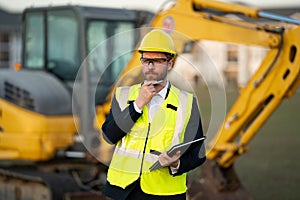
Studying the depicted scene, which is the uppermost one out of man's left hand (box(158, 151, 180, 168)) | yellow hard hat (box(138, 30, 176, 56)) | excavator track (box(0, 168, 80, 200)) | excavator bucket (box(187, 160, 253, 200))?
yellow hard hat (box(138, 30, 176, 56))

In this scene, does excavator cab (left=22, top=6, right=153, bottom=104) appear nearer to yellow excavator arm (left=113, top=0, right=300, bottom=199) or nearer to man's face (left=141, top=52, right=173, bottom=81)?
yellow excavator arm (left=113, top=0, right=300, bottom=199)

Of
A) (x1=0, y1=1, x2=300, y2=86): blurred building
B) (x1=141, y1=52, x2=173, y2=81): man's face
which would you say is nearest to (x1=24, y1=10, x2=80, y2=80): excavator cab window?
(x1=0, y1=1, x2=300, y2=86): blurred building

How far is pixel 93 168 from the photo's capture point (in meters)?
9.98

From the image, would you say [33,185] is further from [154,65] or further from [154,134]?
[154,65]

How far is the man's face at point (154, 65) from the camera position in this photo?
4.84 metres

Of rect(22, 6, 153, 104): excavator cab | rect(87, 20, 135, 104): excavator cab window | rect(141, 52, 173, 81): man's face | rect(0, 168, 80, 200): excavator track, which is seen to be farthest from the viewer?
rect(22, 6, 153, 104): excavator cab

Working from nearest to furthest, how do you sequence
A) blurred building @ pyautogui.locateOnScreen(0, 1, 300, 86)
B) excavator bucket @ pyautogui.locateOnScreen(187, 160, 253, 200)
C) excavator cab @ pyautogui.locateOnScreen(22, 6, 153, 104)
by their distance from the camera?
blurred building @ pyautogui.locateOnScreen(0, 1, 300, 86)
excavator bucket @ pyautogui.locateOnScreen(187, 160, 253, 200)
excavator cab @ pyautogui.locateOnScreen(22, 6, 153, 104)

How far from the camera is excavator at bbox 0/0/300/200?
849cm

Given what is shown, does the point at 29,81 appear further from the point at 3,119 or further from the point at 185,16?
the point at 185,16

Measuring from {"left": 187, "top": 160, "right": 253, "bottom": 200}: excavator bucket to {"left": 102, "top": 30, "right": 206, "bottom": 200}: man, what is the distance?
3.94 m

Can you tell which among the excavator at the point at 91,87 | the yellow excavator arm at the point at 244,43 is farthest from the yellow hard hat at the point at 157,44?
the yellow excavator arm at the point at 244,43

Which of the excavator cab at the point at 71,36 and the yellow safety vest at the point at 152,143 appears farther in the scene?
the excavator cab at the point at 71,36

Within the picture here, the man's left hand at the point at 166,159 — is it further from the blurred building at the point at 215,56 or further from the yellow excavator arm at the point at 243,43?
the yellow excavator arm at the point at 243,43

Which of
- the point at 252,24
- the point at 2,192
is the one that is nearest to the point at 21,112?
the point at 2,192
